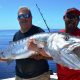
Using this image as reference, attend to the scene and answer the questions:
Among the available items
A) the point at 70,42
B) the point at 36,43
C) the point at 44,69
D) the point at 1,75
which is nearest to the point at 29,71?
the point at 44,69

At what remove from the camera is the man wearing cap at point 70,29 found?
4.31 m

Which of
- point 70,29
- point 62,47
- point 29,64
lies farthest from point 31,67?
point 62,47

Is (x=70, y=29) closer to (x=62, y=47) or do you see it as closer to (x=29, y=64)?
(x=62, y=47)

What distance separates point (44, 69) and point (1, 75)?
2344 centimetres

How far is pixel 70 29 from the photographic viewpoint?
4.37 m

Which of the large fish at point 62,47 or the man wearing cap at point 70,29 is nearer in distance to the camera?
the large fish at point 62,47

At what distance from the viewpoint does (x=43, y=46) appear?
3.82m

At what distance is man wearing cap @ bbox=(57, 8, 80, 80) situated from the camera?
4.31m

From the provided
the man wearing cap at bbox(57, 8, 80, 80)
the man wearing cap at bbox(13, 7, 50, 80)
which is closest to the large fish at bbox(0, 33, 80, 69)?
the man wearing cap at bbox(57, 8, 80, 80)

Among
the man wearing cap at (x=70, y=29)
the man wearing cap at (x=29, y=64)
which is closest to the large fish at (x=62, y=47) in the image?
the man wearing cap at (x=70, y=29)

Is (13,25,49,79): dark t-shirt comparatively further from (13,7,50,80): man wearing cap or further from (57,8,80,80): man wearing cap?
(57,8,80,80): man wearing cap

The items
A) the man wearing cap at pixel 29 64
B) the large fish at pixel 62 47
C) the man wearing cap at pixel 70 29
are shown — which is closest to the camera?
the large fish at pixel 62 47

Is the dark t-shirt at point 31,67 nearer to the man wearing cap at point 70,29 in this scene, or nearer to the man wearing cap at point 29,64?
the man wearing cap at point 29,64

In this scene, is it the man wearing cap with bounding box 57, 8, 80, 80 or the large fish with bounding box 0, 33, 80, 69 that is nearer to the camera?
the large fish with bounding box 0, 33, 80, 69
